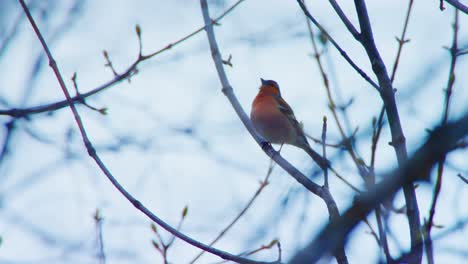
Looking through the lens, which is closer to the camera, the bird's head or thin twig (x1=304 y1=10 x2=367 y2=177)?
thin twig (x1=304 y1=10 x2=367 y2=177)

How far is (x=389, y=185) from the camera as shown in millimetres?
1005

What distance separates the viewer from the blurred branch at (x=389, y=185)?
0.99m

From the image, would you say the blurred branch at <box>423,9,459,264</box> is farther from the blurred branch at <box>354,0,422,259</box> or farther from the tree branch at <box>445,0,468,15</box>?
the tree branch at <box>445,0,468,15</box>

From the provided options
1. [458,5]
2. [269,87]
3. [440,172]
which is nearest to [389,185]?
[440,172]

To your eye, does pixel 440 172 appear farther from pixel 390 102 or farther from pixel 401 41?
pixel 401 41

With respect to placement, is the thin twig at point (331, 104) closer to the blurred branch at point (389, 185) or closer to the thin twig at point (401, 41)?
the thin twig at point (401, 41)

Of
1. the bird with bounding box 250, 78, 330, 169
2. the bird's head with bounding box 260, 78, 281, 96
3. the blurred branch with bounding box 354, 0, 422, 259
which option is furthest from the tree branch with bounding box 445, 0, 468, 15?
the bird's head with bounding box 260, 78, 281, 96

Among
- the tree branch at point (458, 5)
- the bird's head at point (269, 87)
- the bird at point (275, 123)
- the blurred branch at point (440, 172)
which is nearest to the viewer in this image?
the blurred branch at point (440, 172)

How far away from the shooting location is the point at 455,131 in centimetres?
99

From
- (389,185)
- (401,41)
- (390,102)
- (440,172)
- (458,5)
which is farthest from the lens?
(401,41)

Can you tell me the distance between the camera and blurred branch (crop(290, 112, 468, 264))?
39.0 inches

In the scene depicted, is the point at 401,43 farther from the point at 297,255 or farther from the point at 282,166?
the point at 297,255

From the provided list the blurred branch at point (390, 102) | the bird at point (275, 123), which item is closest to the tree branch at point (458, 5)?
the blurred branch at point (390, 102)

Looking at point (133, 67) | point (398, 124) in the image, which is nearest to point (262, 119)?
point (133, 67)
